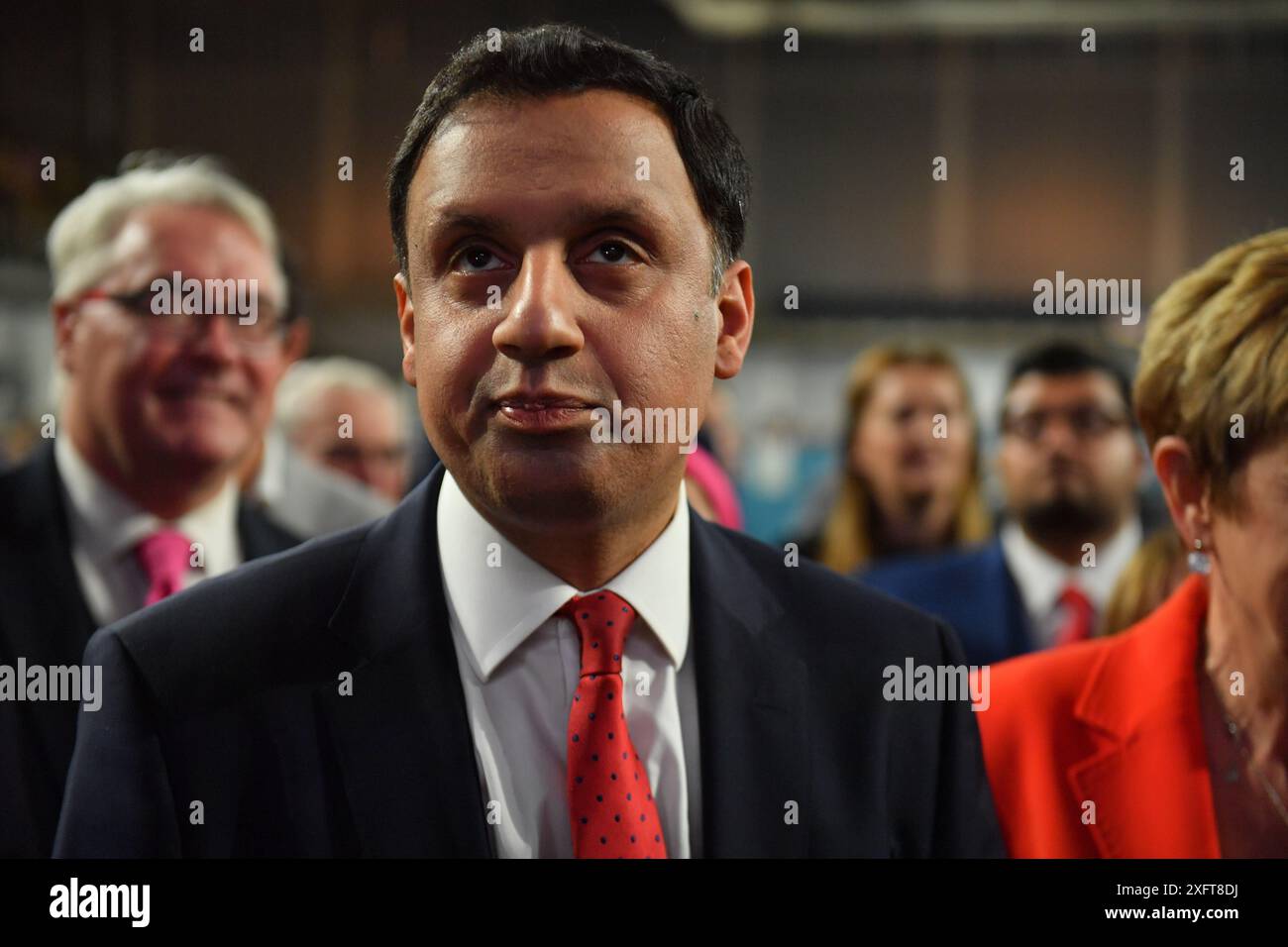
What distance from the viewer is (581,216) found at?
3.97ft

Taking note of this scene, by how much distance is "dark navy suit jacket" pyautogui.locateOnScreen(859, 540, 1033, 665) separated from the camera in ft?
5.82

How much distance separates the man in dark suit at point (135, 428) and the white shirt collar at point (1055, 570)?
1073 millimetres

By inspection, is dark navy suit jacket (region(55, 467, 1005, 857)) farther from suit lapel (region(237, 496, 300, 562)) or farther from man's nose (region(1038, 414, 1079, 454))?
man's nose (region(1038, 414, 1079, 454))

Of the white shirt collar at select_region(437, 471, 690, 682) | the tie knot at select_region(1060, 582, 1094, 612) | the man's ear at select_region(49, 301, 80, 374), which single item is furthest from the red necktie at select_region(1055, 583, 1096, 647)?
the man's ear at select_region(49, 301, 80, 374)

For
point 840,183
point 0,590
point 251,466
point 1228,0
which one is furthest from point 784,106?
point 0,590

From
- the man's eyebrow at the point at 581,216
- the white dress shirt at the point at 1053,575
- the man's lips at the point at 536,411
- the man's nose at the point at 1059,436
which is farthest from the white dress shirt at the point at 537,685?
the man's nose at the point at 1059,436

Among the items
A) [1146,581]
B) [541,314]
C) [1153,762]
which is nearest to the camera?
[541,314]

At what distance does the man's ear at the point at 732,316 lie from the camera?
130 cm

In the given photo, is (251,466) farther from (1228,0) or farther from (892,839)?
(1228,0)

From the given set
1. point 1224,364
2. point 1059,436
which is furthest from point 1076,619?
point 1224,364

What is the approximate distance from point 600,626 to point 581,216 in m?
0.39

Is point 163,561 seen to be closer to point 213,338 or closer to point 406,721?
point 213,338

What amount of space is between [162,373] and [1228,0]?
2.14m
